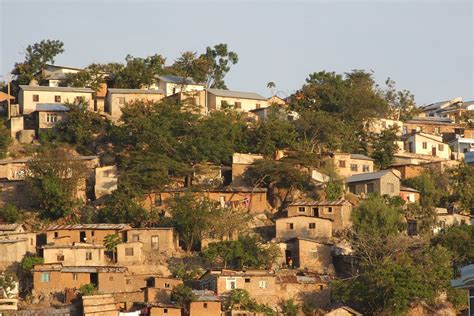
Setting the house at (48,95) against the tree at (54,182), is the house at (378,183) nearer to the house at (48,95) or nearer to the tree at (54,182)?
the tree at (54,182)

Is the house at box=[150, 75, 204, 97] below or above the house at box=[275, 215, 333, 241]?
above

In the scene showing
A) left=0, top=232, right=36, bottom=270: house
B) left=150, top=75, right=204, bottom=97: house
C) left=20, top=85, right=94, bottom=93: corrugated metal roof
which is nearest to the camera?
left=0, top=232, right=36, bottom=270: house

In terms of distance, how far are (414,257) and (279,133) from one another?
11.3 m

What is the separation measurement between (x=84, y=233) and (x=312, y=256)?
832 centimetres

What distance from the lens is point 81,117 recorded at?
54.6m

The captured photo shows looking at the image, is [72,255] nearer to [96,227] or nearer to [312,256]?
[96,227]

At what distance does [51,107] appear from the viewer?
185 ft

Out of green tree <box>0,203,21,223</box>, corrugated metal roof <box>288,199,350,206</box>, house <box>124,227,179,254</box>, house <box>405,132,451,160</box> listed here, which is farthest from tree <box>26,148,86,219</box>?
house <box>405,132,451,160</box>

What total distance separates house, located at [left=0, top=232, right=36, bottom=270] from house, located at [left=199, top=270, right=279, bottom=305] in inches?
275

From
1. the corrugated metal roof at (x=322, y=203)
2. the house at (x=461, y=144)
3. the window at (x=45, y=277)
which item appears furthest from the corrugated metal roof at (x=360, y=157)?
the window at (x=45, y=277)

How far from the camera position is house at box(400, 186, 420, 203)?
51781 millimetres

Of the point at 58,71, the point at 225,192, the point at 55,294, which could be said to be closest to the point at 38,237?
the point at 55,294

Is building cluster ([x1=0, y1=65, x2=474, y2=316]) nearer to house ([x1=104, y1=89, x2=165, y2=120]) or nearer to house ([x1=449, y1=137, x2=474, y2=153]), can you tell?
house ([x1=104, y1=89, x2=165, y2=120])

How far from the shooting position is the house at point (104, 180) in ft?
167
